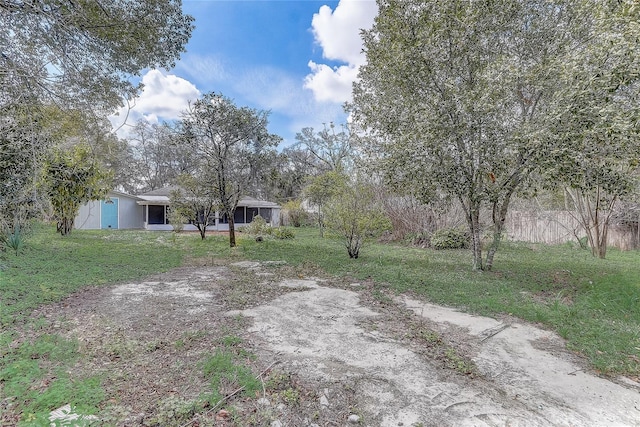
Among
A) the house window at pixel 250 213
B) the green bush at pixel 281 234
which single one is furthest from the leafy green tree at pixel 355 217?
the house window at pixel 250 213

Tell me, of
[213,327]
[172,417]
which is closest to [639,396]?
[172,417]

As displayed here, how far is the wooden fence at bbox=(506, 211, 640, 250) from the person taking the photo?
12180mm

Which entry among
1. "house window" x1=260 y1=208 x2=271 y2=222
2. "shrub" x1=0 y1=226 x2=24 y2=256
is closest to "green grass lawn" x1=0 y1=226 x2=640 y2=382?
"shrub" x1=0 y1=226 x2=24 y2=256

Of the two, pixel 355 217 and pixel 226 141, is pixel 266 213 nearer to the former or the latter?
pixel 226 141

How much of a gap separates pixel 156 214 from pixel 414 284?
672 inches

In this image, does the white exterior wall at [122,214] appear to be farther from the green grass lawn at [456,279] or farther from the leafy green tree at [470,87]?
the leafy green tree at [470,87]

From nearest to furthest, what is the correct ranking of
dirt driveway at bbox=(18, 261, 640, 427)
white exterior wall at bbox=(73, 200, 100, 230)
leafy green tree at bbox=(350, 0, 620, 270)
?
dirt driveway at bbox=(18, 261, 640, 427)
leafy green tree at bbox=(350, 0, 620, 270)
white exterior wall at bbox=(73, 200, 100, 230)

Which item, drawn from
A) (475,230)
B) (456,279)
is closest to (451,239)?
(475,230)

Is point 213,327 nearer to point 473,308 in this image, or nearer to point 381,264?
point 473,308

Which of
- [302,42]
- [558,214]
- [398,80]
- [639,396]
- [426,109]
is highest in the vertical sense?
[302,42]

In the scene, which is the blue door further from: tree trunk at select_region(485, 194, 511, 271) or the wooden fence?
the wooden fence

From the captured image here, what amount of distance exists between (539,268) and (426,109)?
15.4ft

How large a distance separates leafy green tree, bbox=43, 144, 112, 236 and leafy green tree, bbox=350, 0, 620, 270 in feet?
19.9

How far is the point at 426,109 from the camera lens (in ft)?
19.4
